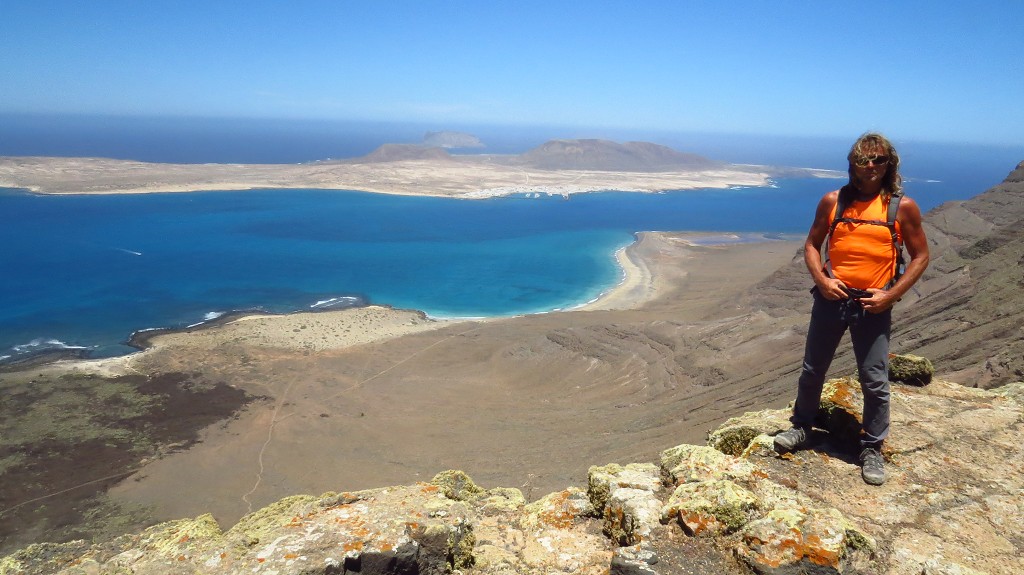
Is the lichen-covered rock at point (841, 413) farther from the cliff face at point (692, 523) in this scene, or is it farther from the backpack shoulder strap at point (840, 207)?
the backpack shoulder strap at point (840, 207)

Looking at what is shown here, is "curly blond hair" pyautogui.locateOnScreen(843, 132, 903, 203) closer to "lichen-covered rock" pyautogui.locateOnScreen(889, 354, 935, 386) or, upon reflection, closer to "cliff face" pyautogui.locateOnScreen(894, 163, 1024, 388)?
"lichen-covered rock" pyautogui.locateOnScreen(889, 354, 935, 386)

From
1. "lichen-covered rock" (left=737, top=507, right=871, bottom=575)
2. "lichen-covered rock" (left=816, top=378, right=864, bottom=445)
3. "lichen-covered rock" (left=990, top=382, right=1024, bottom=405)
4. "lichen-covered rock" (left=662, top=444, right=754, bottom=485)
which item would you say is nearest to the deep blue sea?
"lichen-covered rock" (left=990, top=382, right=1024, bottom=405)

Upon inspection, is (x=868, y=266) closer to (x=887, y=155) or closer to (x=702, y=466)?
(x=887, y=155)

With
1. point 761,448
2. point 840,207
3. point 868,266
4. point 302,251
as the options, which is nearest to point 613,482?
point 761,448

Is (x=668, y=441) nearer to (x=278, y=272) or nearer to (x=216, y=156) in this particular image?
(x=278, y=272)

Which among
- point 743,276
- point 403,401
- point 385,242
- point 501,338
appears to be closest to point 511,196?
point 385,242

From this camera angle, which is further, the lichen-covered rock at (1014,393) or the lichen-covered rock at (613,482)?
the lichen-covered rock at (1014,393)

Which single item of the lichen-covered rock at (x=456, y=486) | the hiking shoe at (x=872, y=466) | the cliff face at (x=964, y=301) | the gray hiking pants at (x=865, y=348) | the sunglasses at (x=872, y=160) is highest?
the sunglasses at (x=872, y=160)

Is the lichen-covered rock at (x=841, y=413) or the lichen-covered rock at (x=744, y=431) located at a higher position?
the lichen-covered rock at (x=841, y=413)

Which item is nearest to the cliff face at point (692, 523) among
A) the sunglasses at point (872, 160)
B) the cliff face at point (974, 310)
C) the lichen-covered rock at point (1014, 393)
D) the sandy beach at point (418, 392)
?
the lichen-covered rock at point (1014, 393)
